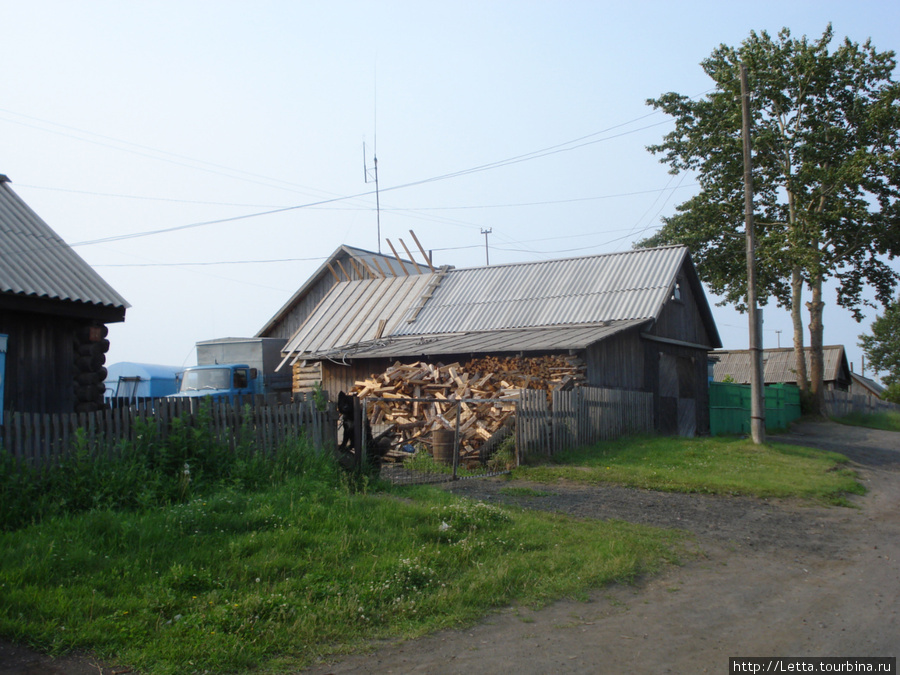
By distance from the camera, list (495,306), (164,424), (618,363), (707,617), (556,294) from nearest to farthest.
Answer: (707,617) < (164,424) < (618,363) < (556,294) < (495,306)

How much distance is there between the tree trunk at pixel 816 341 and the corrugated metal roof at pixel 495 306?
42.8ft

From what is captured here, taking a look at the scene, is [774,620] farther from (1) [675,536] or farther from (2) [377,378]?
(2) [377,378]

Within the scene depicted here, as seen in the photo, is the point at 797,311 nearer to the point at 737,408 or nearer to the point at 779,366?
the point at 737,408

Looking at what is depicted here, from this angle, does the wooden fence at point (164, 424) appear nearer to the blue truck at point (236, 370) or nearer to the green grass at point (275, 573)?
the green grass at point (275, 573)

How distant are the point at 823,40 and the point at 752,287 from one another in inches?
727

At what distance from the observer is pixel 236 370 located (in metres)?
23.6

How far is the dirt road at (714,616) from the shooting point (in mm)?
5281

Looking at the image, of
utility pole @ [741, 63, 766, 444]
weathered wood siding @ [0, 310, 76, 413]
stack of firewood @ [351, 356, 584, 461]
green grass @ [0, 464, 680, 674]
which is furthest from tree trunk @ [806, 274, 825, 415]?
weathered wood siding @ [0, 310, 76, 413]

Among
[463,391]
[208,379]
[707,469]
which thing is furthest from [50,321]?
[707,469]

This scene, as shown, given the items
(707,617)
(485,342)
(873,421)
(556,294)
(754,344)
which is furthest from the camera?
(873,421)

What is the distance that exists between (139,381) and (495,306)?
48.4ft

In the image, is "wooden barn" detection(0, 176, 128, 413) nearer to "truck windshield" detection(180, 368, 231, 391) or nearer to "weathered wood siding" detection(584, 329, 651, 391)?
"truck windshield" detection(180, 368, 231, 391)

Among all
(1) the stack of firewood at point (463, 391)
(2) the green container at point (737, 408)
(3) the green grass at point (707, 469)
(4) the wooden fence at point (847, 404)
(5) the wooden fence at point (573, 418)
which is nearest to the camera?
(3) the green grass at point (707, 469)

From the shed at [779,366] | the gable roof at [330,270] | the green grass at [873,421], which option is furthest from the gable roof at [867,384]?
the gable roof at [330,270]
